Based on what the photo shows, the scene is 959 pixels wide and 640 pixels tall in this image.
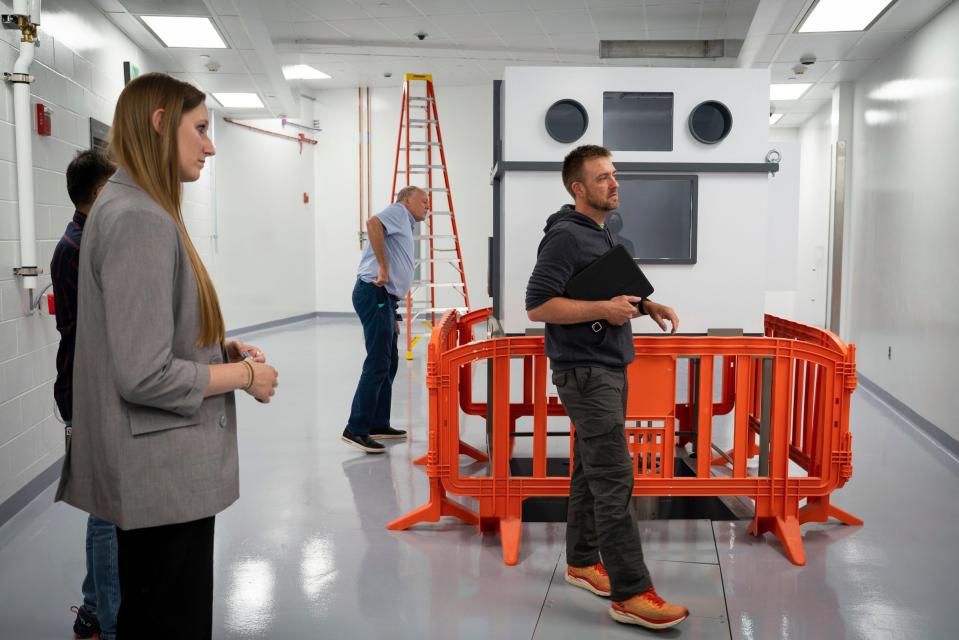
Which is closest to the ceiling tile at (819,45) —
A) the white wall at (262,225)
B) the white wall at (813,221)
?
the white wall at (813,221)

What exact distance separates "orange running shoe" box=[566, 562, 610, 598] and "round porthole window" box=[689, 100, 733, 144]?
1822 millimetres

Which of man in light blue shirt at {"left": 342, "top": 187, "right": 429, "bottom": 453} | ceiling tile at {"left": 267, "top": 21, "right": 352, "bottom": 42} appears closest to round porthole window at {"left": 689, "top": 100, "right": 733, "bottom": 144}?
man in light blue shirt at {"left": 342, "top": 187, "right": 429, "bottom": 453}

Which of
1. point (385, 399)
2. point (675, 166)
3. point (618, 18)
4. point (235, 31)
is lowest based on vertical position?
point (385, 399)

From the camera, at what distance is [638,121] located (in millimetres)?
3396

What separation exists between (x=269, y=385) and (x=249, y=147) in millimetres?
9700

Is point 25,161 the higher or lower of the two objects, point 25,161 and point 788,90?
the lower

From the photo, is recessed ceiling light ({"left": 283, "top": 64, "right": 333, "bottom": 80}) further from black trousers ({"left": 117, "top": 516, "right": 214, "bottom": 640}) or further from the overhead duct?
black trousers ({"left": 117, "top": 516, "right": 214, "bottom": 640})

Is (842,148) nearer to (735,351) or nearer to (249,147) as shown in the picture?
(735,351)

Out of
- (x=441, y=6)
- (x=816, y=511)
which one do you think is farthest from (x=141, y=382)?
(x=441, y=6)

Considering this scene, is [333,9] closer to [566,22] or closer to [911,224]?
[566,22]

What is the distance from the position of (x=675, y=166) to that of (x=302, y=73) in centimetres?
865

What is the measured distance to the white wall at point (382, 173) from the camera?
11930 mm

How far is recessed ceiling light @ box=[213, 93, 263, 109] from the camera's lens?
27.3 ft

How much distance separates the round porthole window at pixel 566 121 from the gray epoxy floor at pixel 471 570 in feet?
5.60
